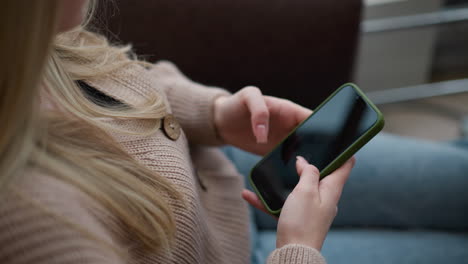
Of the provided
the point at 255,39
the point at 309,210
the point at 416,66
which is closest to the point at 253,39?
the point at 255,39

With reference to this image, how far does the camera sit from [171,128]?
1.99 ft

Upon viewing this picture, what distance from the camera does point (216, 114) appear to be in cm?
Result: 74

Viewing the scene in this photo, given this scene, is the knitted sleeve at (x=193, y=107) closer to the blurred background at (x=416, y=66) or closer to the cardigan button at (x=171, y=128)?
the cardigan button at (x=171, y=128)

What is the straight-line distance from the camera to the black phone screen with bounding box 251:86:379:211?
0.58 meters

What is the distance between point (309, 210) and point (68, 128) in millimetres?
264

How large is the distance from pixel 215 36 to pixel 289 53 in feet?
0.57

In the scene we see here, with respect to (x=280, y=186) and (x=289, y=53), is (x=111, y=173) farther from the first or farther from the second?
(x=289, y=53)

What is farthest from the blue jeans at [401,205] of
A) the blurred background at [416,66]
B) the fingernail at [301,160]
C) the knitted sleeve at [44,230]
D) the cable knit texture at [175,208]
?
the blurred background at [416,66]

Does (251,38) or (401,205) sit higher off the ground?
(251,38)

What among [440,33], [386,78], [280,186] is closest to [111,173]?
[280,186]

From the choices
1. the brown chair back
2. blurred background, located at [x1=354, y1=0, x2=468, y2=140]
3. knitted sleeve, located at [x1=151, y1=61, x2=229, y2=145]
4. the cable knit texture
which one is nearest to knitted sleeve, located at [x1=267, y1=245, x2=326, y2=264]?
the cable knit texture

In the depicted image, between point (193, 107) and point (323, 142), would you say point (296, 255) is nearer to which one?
point (323, 142)

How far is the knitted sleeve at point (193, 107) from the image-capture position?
0.74 meters

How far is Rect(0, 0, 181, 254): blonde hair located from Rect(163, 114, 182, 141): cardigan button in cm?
1
